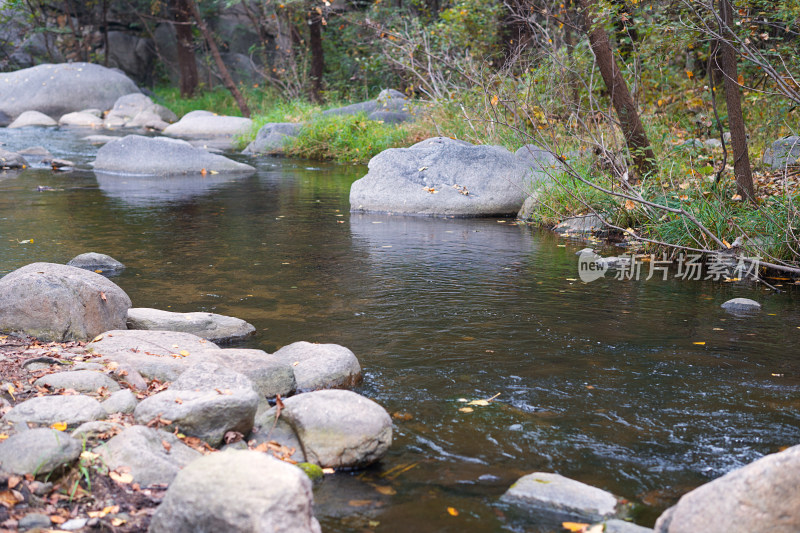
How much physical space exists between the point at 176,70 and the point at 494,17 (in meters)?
18.7

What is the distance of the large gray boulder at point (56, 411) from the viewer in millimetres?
3258

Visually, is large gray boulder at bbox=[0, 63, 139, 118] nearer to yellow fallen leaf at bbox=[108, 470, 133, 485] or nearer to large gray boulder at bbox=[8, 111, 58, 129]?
large gray boulder at bbox=[8, 111, 58, 129]

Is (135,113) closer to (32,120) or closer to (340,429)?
(32,120)

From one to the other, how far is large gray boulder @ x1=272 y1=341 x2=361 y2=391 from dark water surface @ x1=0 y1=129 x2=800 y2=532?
19cm

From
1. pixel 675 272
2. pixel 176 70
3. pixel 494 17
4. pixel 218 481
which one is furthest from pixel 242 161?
pixel 176 70

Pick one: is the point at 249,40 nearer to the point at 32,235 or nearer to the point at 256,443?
the point at 32,235

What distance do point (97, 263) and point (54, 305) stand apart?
2315mm

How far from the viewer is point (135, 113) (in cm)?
2398

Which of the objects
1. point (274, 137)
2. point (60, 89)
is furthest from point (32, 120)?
point (274, 137)

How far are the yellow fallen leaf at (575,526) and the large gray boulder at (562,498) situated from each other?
0.05 meters

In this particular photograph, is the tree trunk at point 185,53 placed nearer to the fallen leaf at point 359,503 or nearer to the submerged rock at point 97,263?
the submerged rock at point 97,263

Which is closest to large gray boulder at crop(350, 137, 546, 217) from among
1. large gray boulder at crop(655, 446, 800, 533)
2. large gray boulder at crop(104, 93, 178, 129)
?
large gray boulder at crop(655, 446, 800, 533)

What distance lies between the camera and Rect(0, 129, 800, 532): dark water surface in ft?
11.0

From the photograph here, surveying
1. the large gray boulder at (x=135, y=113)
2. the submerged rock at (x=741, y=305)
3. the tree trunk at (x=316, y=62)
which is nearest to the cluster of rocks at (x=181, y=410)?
the submerged rock at (x=741, y=305)
